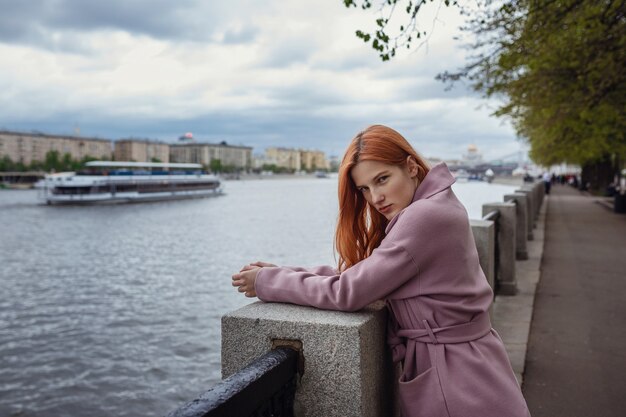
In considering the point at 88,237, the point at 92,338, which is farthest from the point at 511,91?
the point at 88,237

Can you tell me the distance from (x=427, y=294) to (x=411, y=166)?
489 millimetres

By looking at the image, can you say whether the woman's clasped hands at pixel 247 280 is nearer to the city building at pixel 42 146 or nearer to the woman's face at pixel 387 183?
the woman's face at pixel 387 183

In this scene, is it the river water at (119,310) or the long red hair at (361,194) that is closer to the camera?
the long red hair at (361,194)

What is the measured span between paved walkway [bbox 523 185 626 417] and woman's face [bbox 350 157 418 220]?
2618 millimetres

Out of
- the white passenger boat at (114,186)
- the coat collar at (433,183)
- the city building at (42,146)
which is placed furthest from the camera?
the city building at (42,146)

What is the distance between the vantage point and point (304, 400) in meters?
1.95

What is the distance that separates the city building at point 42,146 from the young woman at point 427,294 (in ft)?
543

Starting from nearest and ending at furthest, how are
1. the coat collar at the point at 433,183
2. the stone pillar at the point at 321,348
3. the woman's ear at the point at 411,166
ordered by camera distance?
1. the stone pillar at the point at 321,348
2. the coat collar at the point at 433,183
3. the woman's ear at the point at 411,166

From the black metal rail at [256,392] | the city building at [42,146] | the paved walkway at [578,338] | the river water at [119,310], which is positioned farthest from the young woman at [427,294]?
the city building at [42,146]

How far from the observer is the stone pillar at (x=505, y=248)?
783 centimetres

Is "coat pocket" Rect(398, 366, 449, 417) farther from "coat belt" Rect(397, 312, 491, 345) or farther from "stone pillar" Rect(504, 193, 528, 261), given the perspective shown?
"stone pillar" Rect(504, 193, 528, 261)

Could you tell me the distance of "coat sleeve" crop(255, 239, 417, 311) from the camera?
1902 millimetres

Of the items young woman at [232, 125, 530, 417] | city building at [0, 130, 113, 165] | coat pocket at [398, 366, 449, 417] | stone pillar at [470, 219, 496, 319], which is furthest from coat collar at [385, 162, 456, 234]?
city building at [0, 130, 113, 165]

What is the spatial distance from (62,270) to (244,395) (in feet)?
84.1
